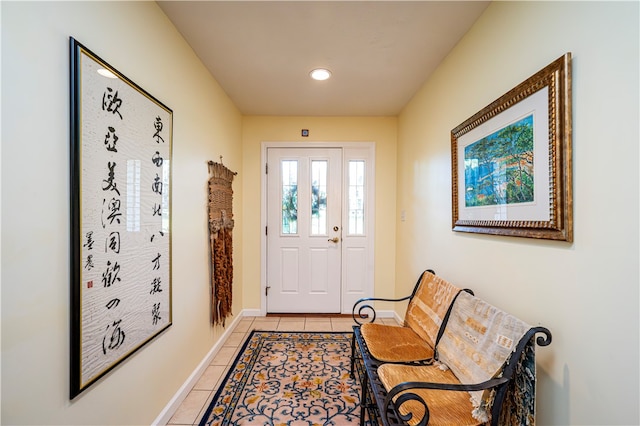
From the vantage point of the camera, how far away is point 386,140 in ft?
10.7

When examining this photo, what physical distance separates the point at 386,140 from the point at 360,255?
1.49 m

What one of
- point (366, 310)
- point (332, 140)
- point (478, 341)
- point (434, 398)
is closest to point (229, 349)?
point (366, 310)

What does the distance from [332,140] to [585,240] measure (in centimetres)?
265

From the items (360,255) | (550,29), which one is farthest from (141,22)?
(360,255)

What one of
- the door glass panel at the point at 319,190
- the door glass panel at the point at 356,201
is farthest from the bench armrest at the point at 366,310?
the door glass panel at the point at 319,190

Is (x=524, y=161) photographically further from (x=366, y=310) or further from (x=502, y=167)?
(x=366, y=310)

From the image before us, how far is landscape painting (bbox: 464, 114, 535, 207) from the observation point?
3.91ft

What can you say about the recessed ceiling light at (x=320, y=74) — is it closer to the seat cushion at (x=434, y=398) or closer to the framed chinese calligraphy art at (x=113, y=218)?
the framed chinese calligraphy art at (x=113, y=218)

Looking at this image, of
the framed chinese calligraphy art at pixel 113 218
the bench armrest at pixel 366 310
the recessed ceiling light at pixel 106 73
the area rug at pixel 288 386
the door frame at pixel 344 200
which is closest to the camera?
the framed chinese calligraphy art at pixel 113 218

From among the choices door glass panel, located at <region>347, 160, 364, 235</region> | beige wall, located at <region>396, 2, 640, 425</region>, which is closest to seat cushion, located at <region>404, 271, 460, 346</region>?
beige wall, located at <region>396, 2, 640, 425</region>

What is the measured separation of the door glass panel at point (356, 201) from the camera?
329 cm

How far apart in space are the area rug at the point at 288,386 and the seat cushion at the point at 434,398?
51 centimetres

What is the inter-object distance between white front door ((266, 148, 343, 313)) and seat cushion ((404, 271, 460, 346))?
135 cm

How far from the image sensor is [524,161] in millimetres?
1208
